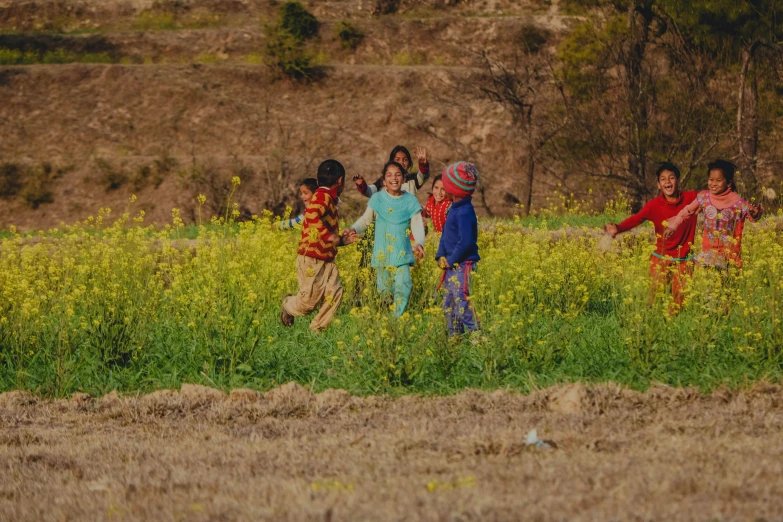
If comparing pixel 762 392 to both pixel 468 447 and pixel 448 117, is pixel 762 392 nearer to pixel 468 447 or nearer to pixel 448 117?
pixel 468 447

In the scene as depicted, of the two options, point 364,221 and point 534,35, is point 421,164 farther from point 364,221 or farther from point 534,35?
point 534,35

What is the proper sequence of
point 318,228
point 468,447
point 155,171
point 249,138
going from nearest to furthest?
1. point 468,447
2. point 318,228
3. point 155,171
4. point 249,138

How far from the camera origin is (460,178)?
7.88 metres

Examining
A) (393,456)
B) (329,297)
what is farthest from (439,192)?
(393,456)

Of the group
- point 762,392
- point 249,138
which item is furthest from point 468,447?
point 249,138

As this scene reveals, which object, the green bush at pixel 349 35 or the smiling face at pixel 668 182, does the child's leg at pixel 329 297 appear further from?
the green bush at pixel 349 35

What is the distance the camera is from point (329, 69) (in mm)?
29891

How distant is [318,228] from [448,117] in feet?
67.3

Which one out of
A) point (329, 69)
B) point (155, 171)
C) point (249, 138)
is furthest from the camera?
point (329, 69)

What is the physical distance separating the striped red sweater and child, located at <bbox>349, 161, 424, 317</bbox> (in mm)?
240

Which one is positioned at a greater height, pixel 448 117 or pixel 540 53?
pixel 540 53

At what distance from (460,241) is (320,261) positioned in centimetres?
140

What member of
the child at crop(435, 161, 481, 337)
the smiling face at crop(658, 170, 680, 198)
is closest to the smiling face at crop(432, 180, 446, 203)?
the child at crop(435, 161, 481, 337)

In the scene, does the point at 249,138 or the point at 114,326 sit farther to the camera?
the point at 249,138
